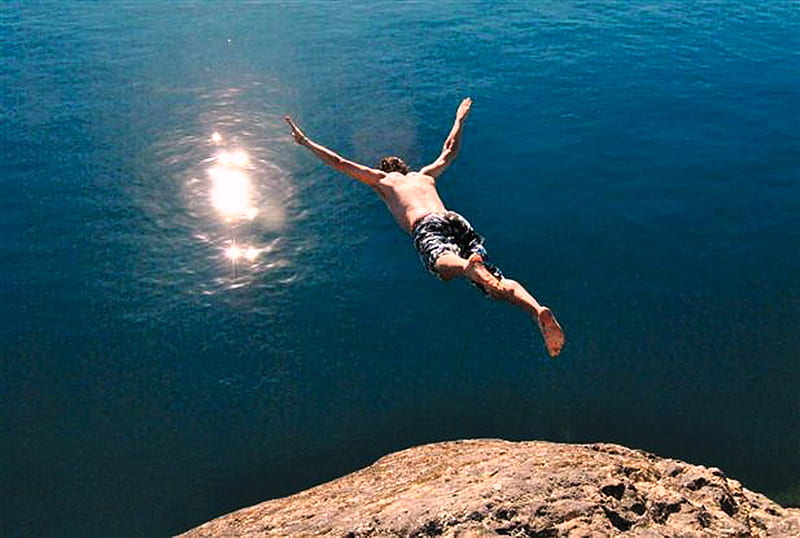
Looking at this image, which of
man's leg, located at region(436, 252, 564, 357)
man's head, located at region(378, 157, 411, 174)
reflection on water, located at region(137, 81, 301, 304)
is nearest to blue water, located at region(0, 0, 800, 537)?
reflection on water, located at region(137, 81, 301, 304)

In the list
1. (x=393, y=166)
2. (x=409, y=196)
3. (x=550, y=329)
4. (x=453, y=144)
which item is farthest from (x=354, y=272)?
(x=550, y=329)

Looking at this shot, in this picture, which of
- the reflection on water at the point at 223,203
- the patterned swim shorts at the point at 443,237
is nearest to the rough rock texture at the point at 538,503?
the patterned swim shorts at the point at 443,237

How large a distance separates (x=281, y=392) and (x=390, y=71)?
15.9 metres

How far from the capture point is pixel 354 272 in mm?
16000

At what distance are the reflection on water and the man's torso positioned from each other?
15.0 ft

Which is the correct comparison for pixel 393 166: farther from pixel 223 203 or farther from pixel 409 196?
pixel 223 203

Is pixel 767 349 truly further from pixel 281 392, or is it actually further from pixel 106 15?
pixel 106 15

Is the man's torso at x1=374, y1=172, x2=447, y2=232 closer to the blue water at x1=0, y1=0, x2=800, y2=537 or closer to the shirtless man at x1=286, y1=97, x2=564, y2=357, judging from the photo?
the shirtless man at x1=286, y1=97, x2=564, y2=357

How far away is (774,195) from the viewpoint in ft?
62.0

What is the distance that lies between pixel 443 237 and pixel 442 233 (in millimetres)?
108

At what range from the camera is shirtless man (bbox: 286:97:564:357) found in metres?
9.12

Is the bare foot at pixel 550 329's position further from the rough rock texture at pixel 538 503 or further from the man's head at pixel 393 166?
the man's head at pixel 393 166

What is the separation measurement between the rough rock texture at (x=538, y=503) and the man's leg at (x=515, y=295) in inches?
57.4

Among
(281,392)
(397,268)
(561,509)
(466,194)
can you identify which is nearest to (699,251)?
(466,194)
